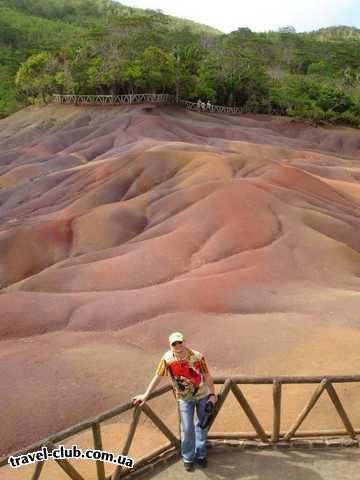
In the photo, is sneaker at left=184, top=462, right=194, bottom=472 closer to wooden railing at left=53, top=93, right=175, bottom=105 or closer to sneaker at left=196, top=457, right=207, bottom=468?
sneaker at left=196, top=457, right=207, bottom=468

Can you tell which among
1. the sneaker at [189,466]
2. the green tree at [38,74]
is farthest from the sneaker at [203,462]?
the green tree at [38,74]

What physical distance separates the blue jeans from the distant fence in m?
62.3

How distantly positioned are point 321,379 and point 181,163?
29619 mm

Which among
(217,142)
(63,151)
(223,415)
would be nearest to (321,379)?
(223,415)

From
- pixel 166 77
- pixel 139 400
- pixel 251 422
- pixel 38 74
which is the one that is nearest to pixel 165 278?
pixel 251 422

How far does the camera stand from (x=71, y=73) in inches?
2709

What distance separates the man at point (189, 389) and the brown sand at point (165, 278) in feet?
8.45

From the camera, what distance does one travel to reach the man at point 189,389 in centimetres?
763

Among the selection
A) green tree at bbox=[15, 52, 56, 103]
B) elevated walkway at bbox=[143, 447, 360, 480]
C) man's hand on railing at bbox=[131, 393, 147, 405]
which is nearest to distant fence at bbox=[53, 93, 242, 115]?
green tree at bbox=[15, 52, 56, 103]

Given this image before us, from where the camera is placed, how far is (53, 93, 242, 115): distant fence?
67562 millimetres

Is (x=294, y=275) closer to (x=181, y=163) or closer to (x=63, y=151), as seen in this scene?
(x=181, y=163)

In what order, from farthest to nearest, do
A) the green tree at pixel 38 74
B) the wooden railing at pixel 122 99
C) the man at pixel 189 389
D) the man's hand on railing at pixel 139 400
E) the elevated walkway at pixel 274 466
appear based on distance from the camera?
1. the green tree at pixel 38 74
2. the wooden railing at pixel 122 99
3. the man's hand on railing at pixel 139 400
4. the elevated walkway at pixel 274 466
5. the man at pixel 189 389

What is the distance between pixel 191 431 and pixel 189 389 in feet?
2.18

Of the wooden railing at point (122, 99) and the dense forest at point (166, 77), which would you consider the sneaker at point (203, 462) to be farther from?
the wooden railing at point (122, 99)
